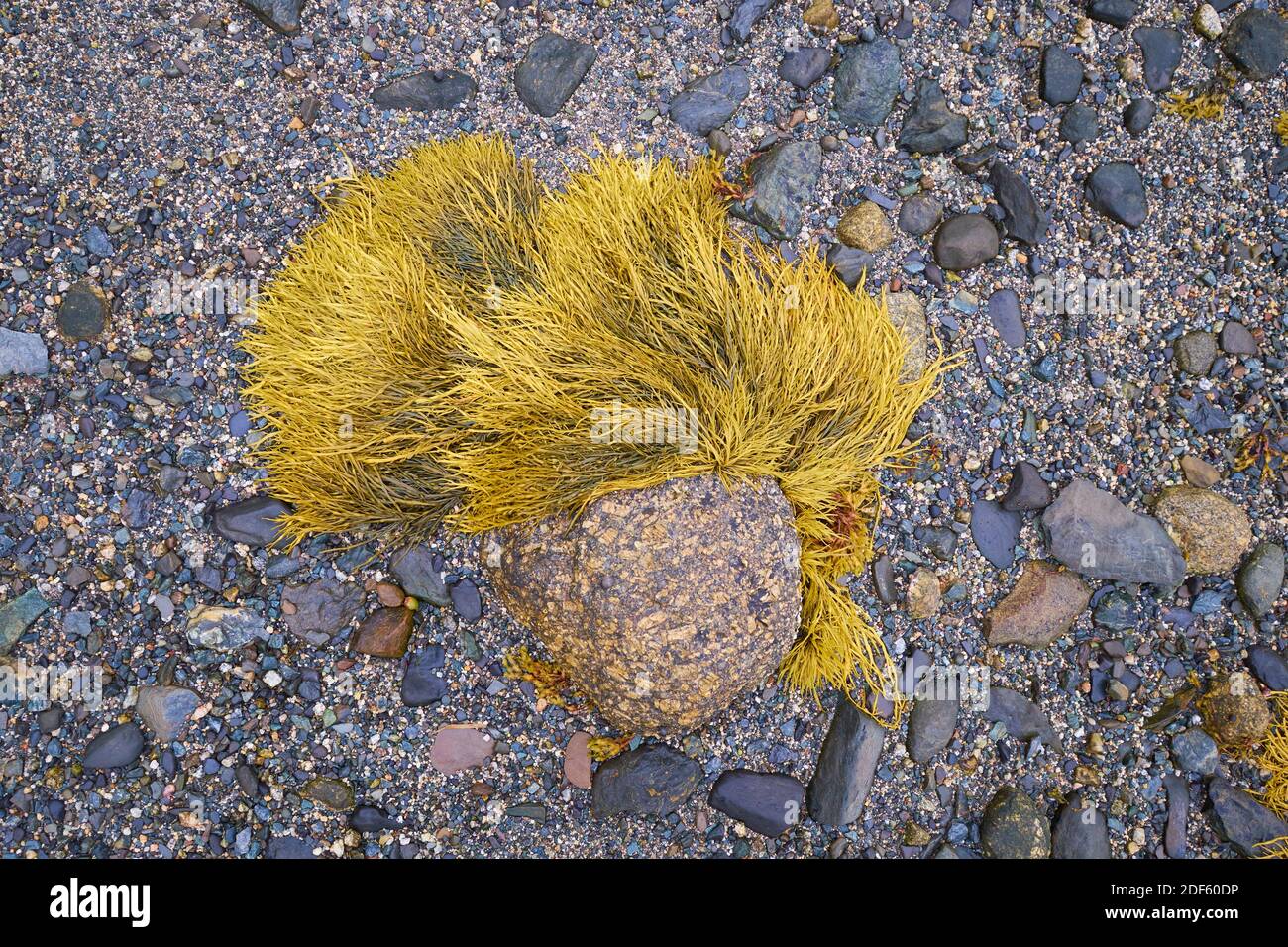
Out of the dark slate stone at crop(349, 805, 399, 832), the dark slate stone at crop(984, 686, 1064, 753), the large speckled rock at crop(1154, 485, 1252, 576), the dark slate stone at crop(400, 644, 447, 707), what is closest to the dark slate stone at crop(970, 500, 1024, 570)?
the dark slate stone at crop(984, 686, 1064, 753)

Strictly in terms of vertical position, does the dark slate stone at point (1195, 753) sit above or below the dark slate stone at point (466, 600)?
below

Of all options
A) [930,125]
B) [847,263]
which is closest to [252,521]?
[847,263]

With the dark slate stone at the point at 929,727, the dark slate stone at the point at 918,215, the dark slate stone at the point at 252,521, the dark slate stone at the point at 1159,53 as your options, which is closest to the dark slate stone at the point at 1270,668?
the dark slate stone at the point at 929,727

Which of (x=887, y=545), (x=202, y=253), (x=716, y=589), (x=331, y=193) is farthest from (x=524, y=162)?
(x=887, y=545)

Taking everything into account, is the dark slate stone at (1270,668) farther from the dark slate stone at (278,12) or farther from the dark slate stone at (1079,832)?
the dark slate stone at (278,12)

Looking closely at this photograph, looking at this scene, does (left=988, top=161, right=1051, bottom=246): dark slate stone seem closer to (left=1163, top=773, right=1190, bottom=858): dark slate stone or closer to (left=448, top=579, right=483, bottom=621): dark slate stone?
(left=1163, top=773, right=1190, bottom=858): dark slate stone

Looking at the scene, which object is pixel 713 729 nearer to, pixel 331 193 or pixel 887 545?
pixel 887 545

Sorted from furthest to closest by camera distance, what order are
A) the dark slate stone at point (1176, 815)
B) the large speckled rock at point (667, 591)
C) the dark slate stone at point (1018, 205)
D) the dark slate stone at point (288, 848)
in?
the dark slate stone at point (1018, 205)
the dark slate stone at point (1176, 815)
the dark slate stone at point (288, 848)
the large speckled rock at point (667, 591)
